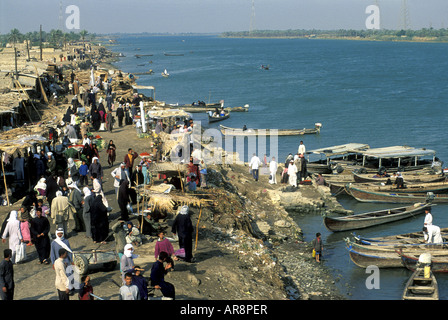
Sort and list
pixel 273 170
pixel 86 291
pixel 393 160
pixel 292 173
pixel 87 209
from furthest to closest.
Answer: pixel 393 160
pixel 273 170
pixel 292 173
pixel 87 209
pixel 86 291

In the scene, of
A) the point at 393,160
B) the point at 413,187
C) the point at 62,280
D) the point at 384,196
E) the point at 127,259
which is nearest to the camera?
the point at 62,280

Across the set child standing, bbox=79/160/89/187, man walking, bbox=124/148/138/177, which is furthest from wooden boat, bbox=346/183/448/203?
child standing, bbox=79/160/89/187

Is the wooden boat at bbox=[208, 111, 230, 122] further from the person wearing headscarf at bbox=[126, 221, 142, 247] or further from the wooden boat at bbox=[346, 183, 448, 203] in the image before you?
the person wearing headscarf at bbox=[126, 221, 142, 247]

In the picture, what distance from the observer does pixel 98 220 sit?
40.0 feet

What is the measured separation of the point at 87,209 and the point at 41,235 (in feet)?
5.12

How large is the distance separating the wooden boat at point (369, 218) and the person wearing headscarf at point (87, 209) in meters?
10.1

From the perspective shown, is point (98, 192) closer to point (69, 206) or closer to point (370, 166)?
point (69, 206)

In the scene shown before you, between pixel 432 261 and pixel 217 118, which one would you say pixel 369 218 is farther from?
pixel 217 118

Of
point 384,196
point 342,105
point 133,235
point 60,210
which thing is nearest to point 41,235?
point 60,210

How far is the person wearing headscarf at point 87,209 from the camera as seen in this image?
1248 centimetres

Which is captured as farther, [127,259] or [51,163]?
[51,163]

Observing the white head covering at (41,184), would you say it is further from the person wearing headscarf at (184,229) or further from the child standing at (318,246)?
the child standing at (318,246)

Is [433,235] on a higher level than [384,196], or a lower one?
higher

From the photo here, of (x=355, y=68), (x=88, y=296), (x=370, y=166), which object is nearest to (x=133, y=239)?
(x=88, y=296)
